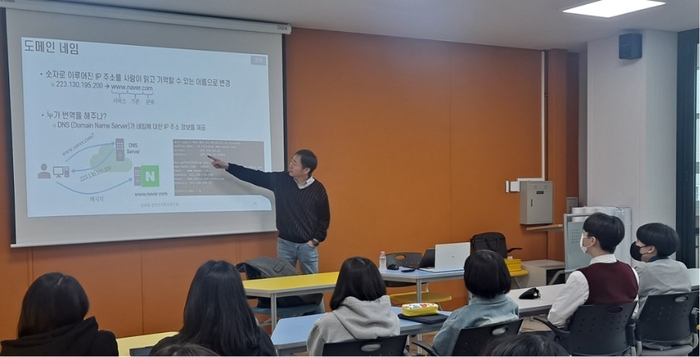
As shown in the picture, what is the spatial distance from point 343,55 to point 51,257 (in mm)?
3023

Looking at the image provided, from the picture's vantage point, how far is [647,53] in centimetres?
606

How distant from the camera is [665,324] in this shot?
3.29m

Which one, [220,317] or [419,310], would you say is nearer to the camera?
[220,317]

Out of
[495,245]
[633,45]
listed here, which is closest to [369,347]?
[495,245]

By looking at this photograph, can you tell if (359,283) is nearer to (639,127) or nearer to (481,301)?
(481,301)

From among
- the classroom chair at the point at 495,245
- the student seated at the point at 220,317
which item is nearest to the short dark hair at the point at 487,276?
the student seated at the point at 220,317

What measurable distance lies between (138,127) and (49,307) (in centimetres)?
289

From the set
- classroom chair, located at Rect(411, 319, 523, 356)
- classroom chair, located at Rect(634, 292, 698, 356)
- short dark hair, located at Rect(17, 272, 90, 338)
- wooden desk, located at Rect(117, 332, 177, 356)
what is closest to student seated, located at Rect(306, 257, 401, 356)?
classroom chair, located at Rect(411, 319, 523, 356)

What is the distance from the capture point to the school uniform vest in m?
3.11

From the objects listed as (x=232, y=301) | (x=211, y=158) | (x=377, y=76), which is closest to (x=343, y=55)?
(x=377, y=76)

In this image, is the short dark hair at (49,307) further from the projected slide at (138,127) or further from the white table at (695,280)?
the white table at (695,280)

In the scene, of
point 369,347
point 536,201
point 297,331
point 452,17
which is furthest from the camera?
point 536,201

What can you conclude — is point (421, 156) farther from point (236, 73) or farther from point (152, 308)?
point (152, 308)

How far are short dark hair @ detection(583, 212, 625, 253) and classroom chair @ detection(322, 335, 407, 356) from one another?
4.45 ft
